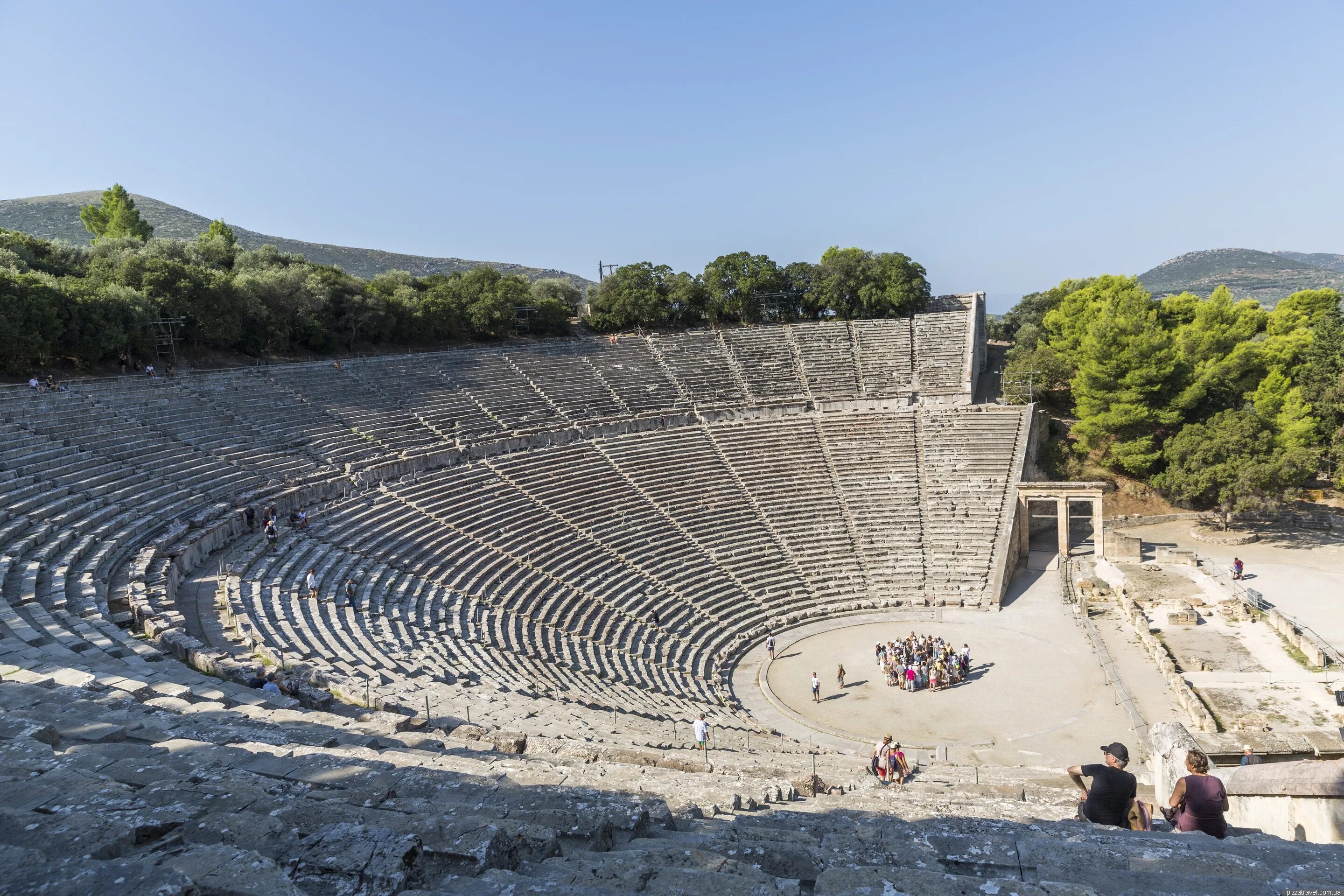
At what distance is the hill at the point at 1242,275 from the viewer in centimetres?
13638

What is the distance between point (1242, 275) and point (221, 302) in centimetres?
18272

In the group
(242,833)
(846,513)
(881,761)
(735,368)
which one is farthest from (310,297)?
(242,833)

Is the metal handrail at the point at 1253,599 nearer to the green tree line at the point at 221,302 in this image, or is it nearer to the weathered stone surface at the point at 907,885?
the weathered stone surface at the point at 907,885

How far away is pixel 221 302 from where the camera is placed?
29922 mm

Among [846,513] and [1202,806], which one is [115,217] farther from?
[1202,806]

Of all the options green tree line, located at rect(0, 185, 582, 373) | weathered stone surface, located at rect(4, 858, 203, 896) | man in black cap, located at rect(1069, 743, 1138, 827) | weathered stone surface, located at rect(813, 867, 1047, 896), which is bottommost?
man in black cap, located at rect(1069, 743, 1138, 827)

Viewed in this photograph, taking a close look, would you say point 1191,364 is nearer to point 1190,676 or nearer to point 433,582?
point 1190,676

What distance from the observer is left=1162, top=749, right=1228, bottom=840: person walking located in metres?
5.16

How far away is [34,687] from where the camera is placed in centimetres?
765

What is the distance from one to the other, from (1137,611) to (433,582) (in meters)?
19.4

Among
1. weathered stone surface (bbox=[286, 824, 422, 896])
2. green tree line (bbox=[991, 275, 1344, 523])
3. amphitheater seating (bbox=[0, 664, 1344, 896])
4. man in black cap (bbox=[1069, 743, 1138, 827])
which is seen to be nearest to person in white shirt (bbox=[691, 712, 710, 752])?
amphitheater seating (bbox=[0, 664, 1344, 896])

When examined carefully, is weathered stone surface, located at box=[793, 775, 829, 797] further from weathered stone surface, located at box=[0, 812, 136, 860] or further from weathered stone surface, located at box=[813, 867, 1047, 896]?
weathered stone surface, located at box=[0, 812, 136, 860]

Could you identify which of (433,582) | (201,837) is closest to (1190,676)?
(433,582)

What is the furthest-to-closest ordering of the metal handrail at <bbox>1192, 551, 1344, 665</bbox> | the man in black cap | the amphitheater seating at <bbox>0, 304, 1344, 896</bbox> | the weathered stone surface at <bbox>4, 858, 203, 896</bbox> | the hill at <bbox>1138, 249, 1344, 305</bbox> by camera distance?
the hill at <bbox>1138, 249, 1344, 305</bbox> → the metal handrail at <bbox>1192, 551, 1344, 665</bbox> → the man in black cap → the amphitheater seating at <bbox>0, 304, 1344, 896</bbox> → the weathered stone surface at <bbox>4, 858, 203, 896</bbox>
